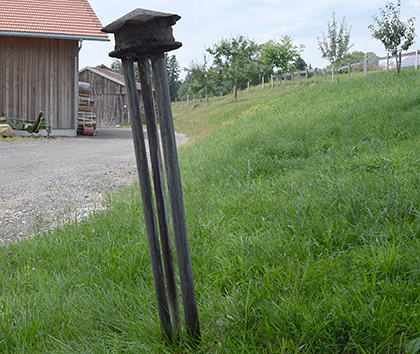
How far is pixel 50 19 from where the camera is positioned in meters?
17.3

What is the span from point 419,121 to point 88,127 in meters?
16.0

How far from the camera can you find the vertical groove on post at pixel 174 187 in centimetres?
181

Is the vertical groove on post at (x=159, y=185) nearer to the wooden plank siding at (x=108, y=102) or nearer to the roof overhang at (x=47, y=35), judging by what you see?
the roof overhang at (x=47, y=35)

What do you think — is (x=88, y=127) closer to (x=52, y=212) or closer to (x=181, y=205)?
(x=52, y=212)

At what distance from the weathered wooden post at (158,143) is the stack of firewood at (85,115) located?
1778cm

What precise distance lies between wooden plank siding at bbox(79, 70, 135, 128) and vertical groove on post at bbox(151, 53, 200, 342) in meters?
33.0

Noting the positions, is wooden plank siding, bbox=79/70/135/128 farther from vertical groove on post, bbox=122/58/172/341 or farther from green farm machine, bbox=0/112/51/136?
vertical groove on post, bbox=122/58/172/341

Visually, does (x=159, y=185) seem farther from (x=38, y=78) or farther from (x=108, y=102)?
(x=108, y=102)

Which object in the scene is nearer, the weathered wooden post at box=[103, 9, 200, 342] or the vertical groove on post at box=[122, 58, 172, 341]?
the weathered wooden post at box=[103, 9, 200, 342]

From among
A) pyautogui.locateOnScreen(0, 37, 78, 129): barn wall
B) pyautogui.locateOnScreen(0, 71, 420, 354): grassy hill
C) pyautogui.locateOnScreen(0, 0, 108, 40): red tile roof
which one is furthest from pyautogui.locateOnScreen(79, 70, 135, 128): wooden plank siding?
pyautogui.locateOnScreen(0, 71, 420, 354): grassy hill

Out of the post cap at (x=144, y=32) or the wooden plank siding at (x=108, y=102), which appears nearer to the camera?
the post cap at (x=144, y=32)

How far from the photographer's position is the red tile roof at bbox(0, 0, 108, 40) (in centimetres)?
1628

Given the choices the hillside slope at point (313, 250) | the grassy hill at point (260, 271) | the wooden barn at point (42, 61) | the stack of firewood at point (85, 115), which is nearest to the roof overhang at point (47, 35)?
the wooden barn at point (42, 61)

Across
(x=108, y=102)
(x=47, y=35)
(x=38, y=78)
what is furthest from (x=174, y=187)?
(x=108, y=102)
